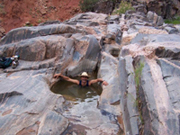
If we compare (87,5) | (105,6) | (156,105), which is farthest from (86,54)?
(87,5)

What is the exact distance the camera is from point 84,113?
3.97 m

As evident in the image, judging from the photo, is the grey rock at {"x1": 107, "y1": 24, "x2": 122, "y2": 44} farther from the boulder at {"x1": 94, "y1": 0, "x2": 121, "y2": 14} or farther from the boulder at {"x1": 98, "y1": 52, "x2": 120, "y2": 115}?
the boulder at {"x1": 94, "y1": 0, "x2": 121, "y2": 14}

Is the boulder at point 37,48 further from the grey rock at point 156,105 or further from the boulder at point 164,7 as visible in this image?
the boulder at point 164,7

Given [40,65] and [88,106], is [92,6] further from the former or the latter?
[88,106]

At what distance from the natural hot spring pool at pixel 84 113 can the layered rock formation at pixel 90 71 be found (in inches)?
1.9

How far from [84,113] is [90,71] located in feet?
9.18

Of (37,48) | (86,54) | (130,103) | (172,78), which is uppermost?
(172,78)

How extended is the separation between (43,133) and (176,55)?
10.8ft

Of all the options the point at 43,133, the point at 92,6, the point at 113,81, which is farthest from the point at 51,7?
the point at 43,133

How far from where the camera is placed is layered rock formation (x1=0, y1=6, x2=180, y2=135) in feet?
9.26

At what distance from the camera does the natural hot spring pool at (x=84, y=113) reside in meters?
3.38

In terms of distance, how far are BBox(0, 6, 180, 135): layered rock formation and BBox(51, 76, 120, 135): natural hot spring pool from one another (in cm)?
5

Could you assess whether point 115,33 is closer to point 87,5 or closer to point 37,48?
point 37,48

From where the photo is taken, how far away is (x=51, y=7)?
1920 cm
